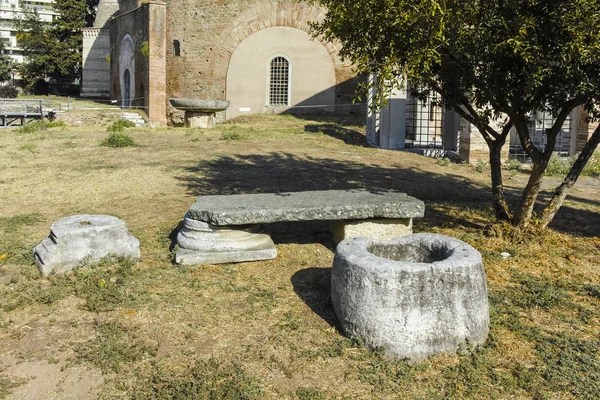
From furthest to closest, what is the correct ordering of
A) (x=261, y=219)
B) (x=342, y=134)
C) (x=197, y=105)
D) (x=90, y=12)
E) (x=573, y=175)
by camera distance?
(x=90, y=12)
(x=197, y=105)
(x=342, y=134)
(x=573, y=175)
(x=261, y=219)

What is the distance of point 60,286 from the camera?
16.1ft

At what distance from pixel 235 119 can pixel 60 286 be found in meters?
18.2

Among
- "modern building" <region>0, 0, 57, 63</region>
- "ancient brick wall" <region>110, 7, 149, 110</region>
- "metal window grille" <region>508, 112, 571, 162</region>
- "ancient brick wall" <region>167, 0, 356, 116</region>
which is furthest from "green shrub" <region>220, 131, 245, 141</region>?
"modern building" <region>0, 0, 57, 63</region>

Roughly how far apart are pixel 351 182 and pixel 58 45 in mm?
37782

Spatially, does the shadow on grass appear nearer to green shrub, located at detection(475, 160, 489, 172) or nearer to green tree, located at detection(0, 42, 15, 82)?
green shrub, located at detection(475, 160, 489, 172)

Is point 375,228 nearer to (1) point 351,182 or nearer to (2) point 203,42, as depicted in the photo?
(1) point 351,182

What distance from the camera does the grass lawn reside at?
11.5 ft

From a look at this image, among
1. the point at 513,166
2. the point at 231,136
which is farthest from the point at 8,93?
the point at 513,166

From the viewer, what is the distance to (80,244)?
528 cm

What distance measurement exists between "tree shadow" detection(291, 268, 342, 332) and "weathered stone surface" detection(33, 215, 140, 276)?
162cm

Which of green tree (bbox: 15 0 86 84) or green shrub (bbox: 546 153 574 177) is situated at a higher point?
green tree (bbox: 15 0 86 84)

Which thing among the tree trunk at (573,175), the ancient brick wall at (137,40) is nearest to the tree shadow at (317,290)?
Answer: the tree trunk at (573,175)

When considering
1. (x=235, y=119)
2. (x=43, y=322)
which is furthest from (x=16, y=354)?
(x=235, y=119)

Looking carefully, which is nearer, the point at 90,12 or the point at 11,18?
the point at 90,12
